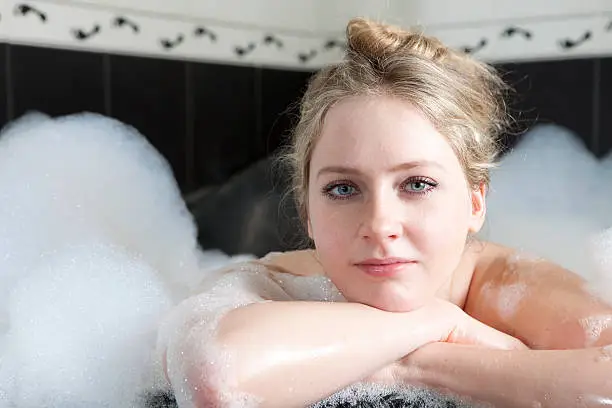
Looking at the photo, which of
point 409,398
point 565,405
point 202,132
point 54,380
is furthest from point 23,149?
point 565,405

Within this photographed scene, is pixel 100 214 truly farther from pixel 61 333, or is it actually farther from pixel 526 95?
pixel 526 95

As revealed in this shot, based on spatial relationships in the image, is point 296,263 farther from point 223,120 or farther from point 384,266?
point 223,120

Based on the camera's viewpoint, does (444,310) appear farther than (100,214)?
No

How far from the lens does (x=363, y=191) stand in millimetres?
955

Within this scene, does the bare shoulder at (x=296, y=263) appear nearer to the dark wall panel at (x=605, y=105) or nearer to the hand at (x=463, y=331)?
the hand at (x=463, y=331)

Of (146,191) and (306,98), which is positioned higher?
(306,98)

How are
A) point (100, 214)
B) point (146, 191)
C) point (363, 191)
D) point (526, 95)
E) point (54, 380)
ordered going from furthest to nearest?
point (526, 95)
point (146, 191)
point (100, 214)
point (54, 380)
point (363, 191)

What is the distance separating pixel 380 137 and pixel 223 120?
1161 millimetres

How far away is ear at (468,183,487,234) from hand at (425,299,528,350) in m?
0.14

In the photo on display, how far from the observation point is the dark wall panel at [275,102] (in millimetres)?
2139

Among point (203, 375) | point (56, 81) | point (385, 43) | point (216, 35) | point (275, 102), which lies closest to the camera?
point (203, 375)

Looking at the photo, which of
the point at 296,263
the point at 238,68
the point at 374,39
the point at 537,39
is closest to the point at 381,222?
the point at 374,39

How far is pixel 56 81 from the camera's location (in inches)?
67.2

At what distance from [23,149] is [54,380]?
26.4 inches
